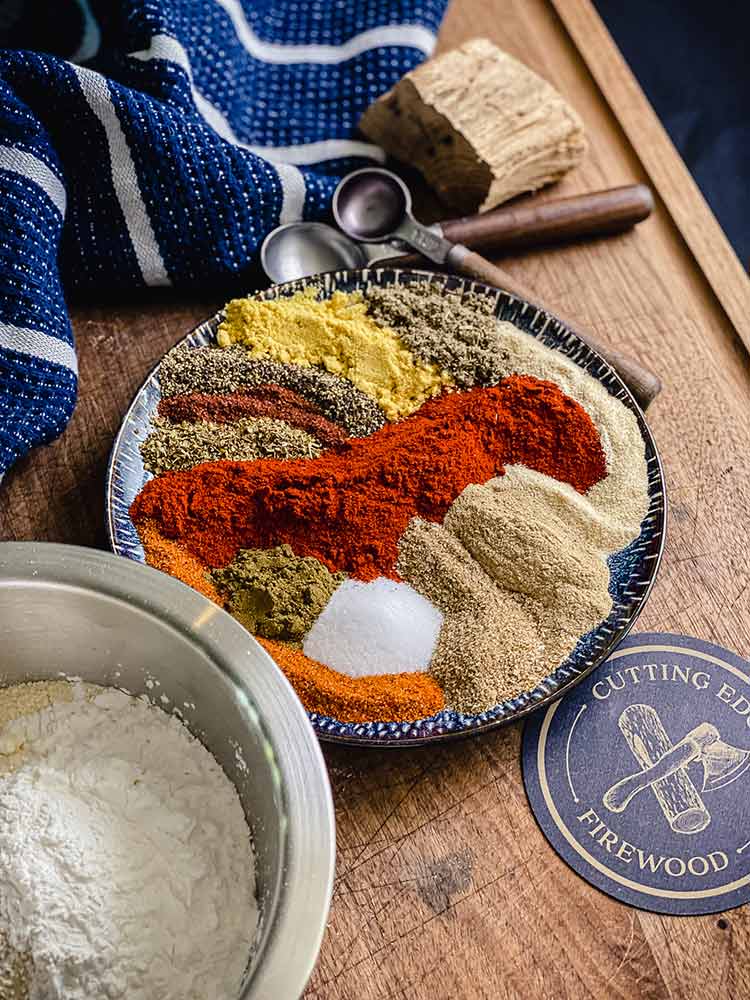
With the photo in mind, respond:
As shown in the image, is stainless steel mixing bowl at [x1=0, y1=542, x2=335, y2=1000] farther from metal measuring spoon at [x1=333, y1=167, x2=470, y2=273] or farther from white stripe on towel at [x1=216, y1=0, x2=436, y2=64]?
white stripe on towel at [x1=216, y1=0, x2=436, y2=64]

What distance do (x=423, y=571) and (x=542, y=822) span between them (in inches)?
8.7

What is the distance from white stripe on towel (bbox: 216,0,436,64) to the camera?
45.2 inches

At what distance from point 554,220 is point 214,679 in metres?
0.68

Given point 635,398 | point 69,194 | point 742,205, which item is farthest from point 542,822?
point 742,205

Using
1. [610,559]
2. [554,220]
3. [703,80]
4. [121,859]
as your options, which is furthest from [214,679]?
[703,80]

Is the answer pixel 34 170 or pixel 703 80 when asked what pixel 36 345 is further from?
pixel 703 80

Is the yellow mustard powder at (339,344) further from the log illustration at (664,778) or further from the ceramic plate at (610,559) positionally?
→ the log illustration at (664,778)

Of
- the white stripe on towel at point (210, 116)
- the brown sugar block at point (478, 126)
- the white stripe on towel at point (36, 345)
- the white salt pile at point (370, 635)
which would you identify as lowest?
the white stripe on towel at point (36, 345)

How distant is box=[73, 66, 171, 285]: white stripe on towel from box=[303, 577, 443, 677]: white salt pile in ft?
1.45

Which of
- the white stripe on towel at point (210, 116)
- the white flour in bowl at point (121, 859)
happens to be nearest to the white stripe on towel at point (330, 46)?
the white stripe on towel at point (210, 116)

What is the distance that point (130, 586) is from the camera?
631 millimetres

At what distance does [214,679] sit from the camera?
618mm

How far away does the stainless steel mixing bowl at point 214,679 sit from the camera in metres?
0.54

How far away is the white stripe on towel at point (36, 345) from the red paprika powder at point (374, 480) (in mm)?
180
